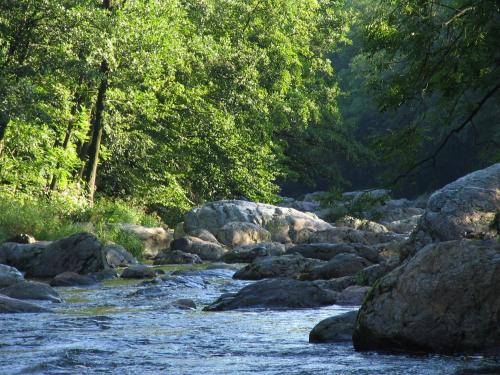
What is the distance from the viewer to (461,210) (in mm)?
13250

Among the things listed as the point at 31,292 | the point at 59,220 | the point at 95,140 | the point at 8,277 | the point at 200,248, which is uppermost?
the point at 95,140

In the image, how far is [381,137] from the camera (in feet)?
30.6

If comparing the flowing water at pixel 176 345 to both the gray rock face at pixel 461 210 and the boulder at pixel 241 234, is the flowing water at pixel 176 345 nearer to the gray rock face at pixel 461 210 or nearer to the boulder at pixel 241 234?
the gray rock face at pixel 461 210

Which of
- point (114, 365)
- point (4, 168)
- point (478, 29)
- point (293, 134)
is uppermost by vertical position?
point (293, 134)

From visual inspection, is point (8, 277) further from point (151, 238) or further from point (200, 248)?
point (151, 238)

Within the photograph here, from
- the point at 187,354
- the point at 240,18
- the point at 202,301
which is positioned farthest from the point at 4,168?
the point at 187,354

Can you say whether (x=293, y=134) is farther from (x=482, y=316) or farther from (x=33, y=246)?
(x=482, y=316)

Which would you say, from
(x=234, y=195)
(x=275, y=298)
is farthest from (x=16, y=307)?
(x=234, y=195)

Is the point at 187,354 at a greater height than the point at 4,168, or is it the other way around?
the point at 4,168

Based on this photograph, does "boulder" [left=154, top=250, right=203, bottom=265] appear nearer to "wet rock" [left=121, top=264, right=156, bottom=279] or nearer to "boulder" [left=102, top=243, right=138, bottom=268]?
"boulder" [left=102, top=243, right=138, bottom=268]

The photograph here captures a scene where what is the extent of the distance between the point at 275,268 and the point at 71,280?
3668mm

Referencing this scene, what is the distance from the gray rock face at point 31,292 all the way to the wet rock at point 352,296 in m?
3.79

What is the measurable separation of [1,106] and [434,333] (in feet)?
48.1

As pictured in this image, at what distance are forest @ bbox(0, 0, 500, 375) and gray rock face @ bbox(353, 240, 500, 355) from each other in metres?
0.02
